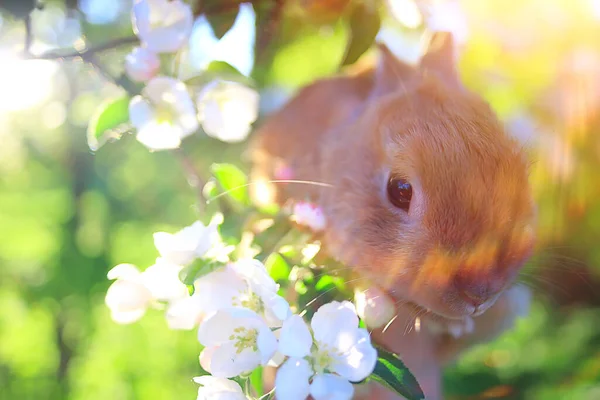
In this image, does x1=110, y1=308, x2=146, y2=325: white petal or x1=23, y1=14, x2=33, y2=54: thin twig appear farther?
x1=23, y1=14, x2=33, y2=54: thin twig

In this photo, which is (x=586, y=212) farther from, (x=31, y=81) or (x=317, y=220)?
(x=31, y=81)

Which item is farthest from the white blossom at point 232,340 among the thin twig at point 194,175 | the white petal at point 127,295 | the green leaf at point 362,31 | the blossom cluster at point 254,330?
the green leaf at point 362,31

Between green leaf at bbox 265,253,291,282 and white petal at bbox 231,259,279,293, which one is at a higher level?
white petal at bbox 231,259,279,293

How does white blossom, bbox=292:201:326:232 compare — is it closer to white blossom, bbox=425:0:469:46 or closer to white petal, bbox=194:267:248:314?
white petal, bbox=194:267:248:314

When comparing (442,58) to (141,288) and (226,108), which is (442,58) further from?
(141,288)

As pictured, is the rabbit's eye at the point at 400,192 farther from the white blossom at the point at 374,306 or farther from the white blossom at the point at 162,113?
the white blossom at the point at 162,113

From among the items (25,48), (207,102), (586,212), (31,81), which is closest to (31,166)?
(31,81)

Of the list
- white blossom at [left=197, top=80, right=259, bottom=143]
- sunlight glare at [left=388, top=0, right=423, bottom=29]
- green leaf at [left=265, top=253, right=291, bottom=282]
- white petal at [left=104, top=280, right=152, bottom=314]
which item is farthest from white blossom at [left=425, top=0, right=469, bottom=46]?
white petal at [left=104, top=280, right=152, bottom=314]

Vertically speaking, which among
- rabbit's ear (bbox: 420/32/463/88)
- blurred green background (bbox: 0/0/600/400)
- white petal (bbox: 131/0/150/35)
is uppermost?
white petal (bbox: 131/0/150/35)
